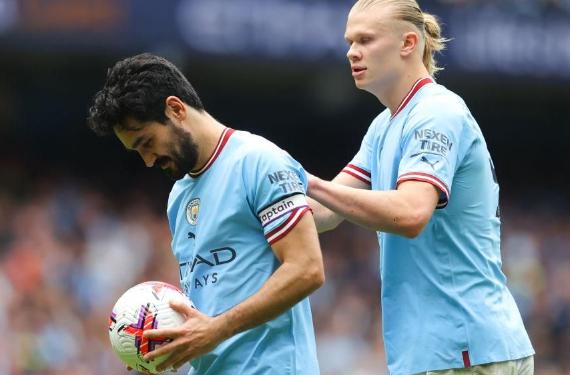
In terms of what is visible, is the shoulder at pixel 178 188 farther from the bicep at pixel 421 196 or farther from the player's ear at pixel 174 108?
the bicep at pixel 421 196

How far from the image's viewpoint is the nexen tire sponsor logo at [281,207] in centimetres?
402

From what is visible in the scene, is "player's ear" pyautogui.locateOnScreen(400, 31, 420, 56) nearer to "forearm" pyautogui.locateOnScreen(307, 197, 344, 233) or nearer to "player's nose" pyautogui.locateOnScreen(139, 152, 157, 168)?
"forearm" pyautogui.locateOnScreen(307, 197, 344, 233)

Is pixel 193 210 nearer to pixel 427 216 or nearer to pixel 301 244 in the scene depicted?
pixel 301 244

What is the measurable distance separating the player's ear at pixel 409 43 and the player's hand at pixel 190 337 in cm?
135

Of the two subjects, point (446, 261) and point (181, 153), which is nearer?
point (181, 153)

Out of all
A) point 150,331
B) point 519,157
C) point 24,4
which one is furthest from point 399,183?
point 519,157

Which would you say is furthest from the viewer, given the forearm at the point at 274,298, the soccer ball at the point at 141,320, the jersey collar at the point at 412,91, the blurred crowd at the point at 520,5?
the blurred crowd at the point at 520,5

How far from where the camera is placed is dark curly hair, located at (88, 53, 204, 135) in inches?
164

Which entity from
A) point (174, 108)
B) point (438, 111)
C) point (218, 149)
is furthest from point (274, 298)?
point (438, 111)

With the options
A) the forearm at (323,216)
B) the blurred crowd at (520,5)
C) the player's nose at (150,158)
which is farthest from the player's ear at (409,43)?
the blurred crowd at (520,5)

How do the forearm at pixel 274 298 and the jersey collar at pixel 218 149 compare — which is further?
the jersey collar at pixel 218 149

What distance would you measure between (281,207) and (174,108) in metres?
0.53

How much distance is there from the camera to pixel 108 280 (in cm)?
1118

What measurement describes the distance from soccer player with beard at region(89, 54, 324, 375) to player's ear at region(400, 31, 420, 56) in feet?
2.54
